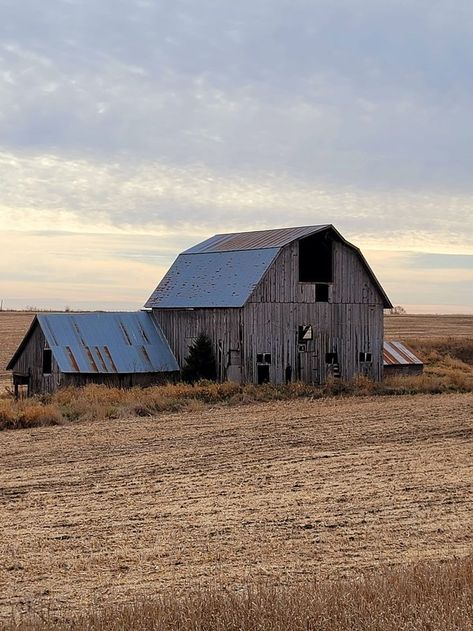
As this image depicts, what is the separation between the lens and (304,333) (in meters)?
31.8

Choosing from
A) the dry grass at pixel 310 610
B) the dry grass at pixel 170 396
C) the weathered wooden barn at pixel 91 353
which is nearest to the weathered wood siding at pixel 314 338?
the dry grass at pixel 170 396

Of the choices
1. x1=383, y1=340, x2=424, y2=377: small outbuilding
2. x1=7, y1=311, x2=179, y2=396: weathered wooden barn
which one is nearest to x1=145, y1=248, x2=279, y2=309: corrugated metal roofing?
x1=7, y1=311, x2=179, y2=396: weathered wooden barn

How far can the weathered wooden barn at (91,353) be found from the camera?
29891 millimetres

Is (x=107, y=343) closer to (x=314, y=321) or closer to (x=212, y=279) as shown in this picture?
(x=212, y=279)

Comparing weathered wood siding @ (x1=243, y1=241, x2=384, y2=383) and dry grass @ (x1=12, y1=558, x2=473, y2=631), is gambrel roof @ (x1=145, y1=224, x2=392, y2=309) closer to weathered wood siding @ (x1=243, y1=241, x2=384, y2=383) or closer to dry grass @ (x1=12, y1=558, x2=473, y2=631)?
weathered wood siding @ (x1=243, y1=241, x2=384, y2=383)

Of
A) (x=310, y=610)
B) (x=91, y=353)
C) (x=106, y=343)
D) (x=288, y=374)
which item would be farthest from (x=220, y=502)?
(x=106, y=343)

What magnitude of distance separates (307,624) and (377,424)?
15.3 metres

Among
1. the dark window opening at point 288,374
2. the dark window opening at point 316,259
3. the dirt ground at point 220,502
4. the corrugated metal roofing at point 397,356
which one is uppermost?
the dark window opening at point 316,259

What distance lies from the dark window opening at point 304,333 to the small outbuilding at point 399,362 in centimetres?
504

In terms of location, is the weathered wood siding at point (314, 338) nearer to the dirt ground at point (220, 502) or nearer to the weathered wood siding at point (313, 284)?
the weathered wood siding at point (313, 284)

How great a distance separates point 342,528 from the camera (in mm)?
11609

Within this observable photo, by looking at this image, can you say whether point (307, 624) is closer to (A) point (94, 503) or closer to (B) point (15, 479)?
(A) point (94, 503)

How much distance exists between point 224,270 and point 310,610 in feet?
84.5

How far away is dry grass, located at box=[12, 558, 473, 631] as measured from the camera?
6988mm
